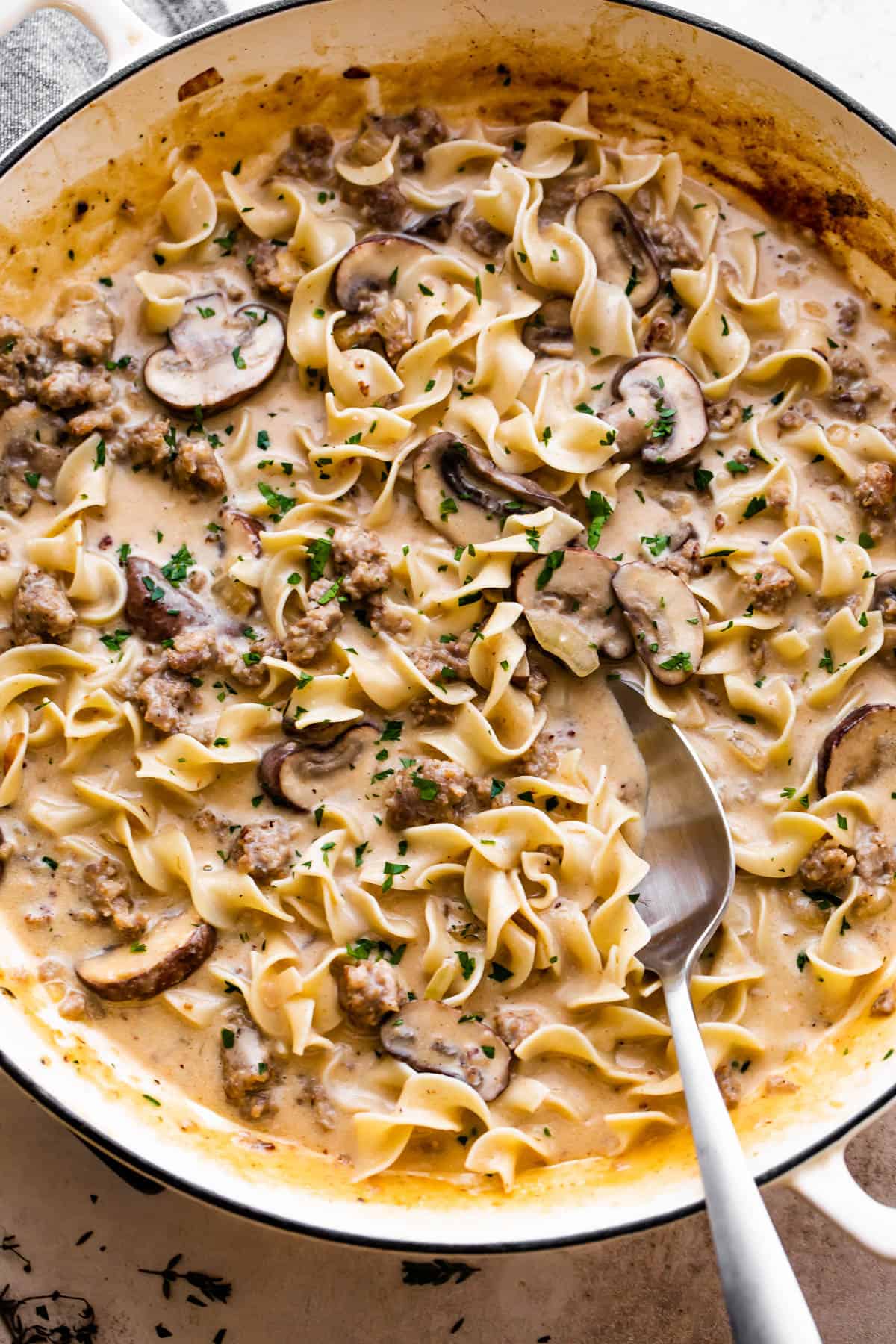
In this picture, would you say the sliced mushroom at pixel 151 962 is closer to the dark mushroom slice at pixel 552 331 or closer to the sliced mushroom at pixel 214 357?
the sliced mushroom at pixel 214 357

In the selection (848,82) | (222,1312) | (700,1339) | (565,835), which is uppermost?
(848,82)

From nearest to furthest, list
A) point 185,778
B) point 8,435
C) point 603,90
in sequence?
point 185,778
point 8,435
point 603,90

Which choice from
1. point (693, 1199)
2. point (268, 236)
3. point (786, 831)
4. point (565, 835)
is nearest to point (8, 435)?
point (268, 236)

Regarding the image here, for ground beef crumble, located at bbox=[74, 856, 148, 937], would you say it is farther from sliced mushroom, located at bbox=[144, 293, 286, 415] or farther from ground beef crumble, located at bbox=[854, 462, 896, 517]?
ground beef crumble, located at bbox=[854, 462, 896, 517]

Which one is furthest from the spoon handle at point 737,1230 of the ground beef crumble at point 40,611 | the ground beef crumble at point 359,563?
the ground beef crumble at point 40,611

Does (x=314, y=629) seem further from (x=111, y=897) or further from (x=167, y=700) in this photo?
(x=111, y=897)

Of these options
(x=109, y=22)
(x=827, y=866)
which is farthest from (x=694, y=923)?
(x=109, y=22)

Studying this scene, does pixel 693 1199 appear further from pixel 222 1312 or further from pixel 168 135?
pixel 168 135

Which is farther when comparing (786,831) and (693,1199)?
(786,831)
